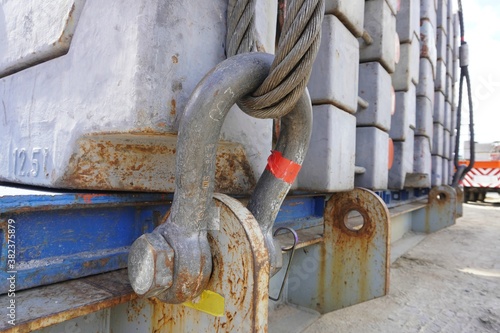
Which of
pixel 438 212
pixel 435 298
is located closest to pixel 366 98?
pixel 435 298

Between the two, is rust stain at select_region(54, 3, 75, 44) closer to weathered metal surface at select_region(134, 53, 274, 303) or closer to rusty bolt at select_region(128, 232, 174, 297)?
weathered metal surface at select_region(134, 53, 274, 303)

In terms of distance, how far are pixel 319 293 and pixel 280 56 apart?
5.84 feet

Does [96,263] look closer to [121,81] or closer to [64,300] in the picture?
[64,300]

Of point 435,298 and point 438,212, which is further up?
point 438,212

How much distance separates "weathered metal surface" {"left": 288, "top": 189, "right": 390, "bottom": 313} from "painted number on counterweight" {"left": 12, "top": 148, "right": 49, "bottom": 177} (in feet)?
5.02

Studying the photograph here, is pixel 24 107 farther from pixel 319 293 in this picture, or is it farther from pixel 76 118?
pixel 319 293

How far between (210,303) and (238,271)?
0.45ft

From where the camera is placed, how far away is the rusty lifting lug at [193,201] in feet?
2.67

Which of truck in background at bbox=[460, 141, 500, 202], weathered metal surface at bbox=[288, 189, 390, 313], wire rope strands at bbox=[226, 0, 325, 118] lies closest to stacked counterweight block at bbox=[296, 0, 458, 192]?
weathered metal surface at bbox=[288, 189, 390, 313]

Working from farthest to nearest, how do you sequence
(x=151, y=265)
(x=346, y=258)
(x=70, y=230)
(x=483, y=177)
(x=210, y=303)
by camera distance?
(x=483, y=177)
(x=346, y=258)
(x=70, y=230)
(x=210, y=303)
(x=151, y=265)

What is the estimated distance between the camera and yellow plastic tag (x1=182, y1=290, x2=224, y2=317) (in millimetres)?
891

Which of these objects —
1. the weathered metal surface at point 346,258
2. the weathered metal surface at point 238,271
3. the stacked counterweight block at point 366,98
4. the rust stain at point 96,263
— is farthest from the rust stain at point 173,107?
the weathered metal surface at point 346,258

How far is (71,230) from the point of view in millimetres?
1014

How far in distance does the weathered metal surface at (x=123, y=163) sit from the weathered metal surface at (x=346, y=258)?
115cm
